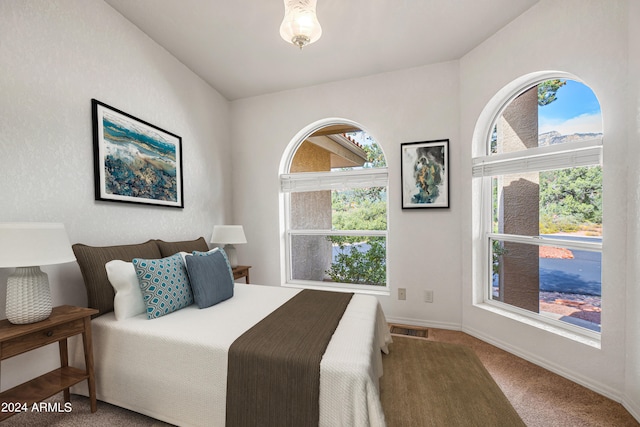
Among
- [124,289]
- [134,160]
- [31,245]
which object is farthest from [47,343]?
[134,160]

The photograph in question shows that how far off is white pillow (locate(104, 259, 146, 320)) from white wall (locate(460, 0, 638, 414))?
2933 mm

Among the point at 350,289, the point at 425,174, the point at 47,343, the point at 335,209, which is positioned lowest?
the point at 350,289

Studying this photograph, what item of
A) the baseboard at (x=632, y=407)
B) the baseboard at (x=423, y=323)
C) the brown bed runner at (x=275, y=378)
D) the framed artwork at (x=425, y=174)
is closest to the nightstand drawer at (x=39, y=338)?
the brown bed runner at (x=275, y=378)

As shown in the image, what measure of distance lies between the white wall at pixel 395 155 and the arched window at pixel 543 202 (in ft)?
1.05

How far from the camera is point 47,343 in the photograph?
1413 mm

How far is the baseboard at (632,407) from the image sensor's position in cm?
158

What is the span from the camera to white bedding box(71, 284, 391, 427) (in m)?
1.20

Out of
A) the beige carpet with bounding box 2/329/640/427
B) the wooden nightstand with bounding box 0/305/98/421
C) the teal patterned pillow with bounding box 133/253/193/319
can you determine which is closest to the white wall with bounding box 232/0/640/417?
the beige carpet with bounding box 2/329/640/427

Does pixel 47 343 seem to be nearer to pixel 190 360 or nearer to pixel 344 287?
pixel 190 360

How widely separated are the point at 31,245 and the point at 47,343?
0.53m

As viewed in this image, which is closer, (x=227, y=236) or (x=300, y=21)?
(x=300, y=21)

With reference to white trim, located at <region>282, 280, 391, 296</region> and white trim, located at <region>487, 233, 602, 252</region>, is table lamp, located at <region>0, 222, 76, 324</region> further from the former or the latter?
white trim, located at <region>487, 233, 602, 252</region>

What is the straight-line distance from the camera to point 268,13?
2.15 m

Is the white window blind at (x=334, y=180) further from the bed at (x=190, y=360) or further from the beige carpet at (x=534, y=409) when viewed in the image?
the beige carpet at (x=534, y=409)
